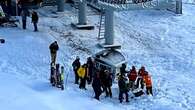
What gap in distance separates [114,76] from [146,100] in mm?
2608

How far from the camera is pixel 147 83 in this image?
24.6m

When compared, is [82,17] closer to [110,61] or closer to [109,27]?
[109,27]

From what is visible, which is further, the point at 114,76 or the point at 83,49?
the point at 83,49

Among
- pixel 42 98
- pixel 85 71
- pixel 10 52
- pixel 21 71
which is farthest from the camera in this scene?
pixel 10 52

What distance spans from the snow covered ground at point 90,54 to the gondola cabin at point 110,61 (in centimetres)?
116

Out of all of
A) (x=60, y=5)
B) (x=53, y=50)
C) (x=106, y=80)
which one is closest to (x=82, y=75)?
(x=106, y=80)

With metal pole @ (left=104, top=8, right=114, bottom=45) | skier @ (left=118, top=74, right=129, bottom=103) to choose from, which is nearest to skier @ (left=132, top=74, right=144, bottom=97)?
skier @ (left=118, top=74, right=129, bottom=103)

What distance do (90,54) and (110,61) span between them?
3929 millimetres

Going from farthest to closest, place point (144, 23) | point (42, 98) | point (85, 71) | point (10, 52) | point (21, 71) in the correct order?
point (144, 23)
point (10, 52)
point (21, 71)
point (85, 71)
point (42, 98)

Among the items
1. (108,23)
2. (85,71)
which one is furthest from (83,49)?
(85,71)

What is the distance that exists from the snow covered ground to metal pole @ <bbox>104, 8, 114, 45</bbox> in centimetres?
83

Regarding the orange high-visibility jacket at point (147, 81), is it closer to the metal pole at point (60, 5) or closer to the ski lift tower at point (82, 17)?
the ski lift tower at point (82, 17)

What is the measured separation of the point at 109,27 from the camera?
3194 cm

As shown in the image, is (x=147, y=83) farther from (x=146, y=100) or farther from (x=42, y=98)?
(x=42, y=98)
